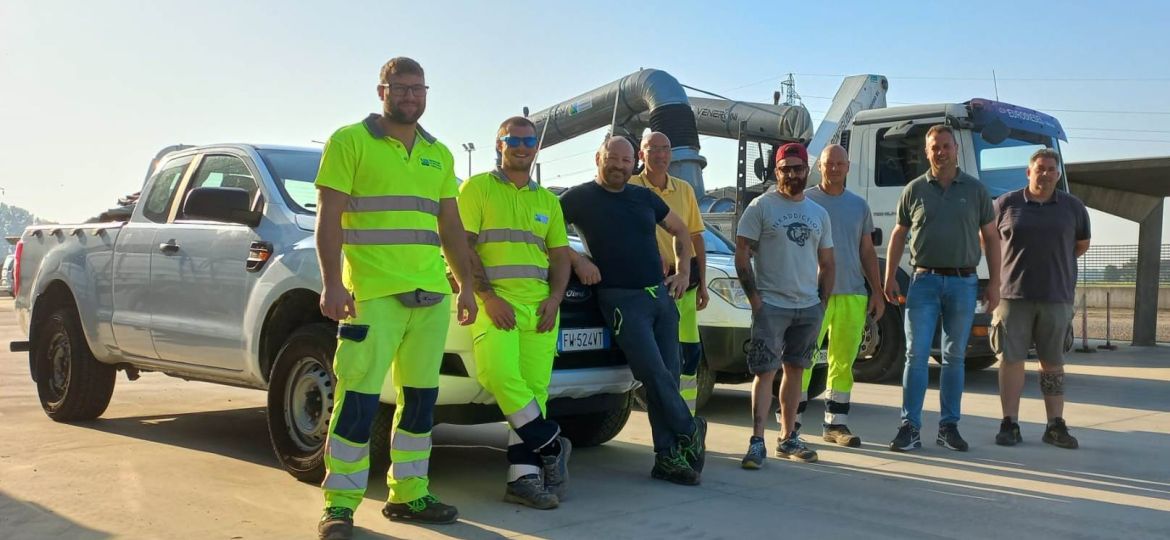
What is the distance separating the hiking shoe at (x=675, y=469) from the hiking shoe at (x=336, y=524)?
1736mm

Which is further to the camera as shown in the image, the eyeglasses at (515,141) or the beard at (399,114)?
the eyeglasses at (515,141)

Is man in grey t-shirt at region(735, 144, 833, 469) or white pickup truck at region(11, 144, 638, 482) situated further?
man in grey t-shirt at region(735, 144, 833, 469)

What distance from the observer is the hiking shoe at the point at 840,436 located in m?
6.45

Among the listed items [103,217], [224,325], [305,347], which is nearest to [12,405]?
[103,217]

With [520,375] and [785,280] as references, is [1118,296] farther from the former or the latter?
[520,375]

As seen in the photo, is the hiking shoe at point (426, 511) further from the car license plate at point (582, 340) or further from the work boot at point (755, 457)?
the work boot at point (755, 457)

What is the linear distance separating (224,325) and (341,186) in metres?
1.86

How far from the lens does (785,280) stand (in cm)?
584

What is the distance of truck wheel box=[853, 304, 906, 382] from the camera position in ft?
32.3

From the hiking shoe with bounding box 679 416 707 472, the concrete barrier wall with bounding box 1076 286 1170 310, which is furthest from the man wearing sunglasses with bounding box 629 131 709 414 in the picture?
the concrete barrier wall with bounding box 1076 286 1170 310

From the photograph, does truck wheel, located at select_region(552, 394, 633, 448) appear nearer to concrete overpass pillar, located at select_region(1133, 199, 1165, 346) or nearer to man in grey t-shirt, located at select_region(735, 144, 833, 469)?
man in grey t-shirt, located at select_region(735, 144, 833, 469)

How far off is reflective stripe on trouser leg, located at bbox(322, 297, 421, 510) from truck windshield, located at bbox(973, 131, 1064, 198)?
701 centimetres

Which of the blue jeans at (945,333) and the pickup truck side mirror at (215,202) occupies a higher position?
the pickup truck side mirror at (215,202)

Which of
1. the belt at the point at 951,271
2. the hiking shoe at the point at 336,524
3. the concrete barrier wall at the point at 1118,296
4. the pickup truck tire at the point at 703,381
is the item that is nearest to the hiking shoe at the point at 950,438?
the belt at the point at 951,271
